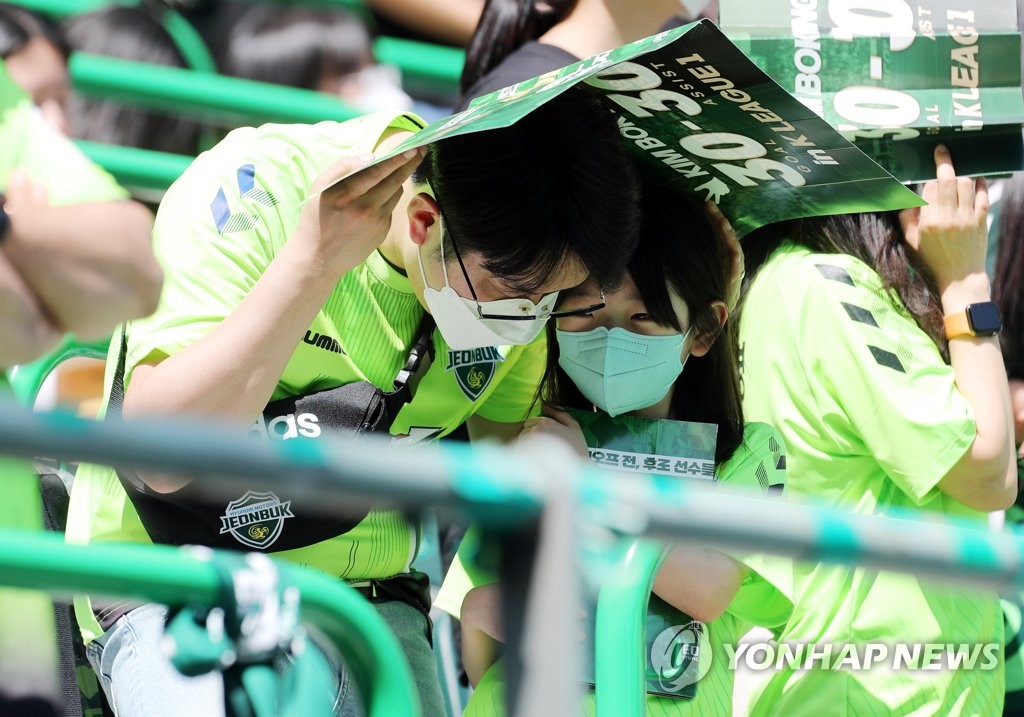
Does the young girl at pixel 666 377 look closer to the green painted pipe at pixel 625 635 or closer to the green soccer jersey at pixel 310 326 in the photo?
the green soccer jersey at pixel 310 326

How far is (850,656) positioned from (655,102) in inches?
32.6

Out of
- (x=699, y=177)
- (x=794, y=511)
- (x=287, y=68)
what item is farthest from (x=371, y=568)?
(x=287, y=68)

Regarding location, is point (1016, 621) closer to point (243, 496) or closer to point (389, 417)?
point (389, 417)

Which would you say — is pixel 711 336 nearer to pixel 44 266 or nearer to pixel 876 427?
pixel 876 427

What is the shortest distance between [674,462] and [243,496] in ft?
1.91

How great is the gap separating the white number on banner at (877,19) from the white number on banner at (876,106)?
7cm

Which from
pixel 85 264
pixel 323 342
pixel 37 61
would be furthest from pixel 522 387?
pixel 37 61

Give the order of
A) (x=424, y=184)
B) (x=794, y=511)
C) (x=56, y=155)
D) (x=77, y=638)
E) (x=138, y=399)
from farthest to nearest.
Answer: (x=77, y=638) < (x=424, y=184) < (x=138, y=399) < (x=56, y=155) < (x=794, y=511)

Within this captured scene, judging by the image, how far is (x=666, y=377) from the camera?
2002 millimetres

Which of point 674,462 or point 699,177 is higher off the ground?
point 699,177

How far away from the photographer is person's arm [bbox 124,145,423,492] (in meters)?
1.57

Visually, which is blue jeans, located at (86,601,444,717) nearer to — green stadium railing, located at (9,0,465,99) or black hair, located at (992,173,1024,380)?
black hair, located at (992,173,1024,380)

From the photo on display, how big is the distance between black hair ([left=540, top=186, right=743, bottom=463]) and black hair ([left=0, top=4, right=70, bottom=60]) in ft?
4.77

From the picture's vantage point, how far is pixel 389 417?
6.16ft
